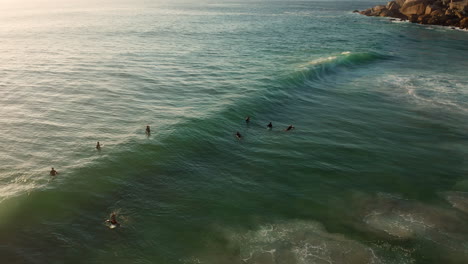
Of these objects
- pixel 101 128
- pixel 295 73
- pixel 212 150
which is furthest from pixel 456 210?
pixel 295 73

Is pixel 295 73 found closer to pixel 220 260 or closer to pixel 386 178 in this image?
pixel 386 178

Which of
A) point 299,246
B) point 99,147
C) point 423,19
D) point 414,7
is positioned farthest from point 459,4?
point 99,147

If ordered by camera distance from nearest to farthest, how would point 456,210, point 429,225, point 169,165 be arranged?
point 429,225 < point 456,210 < point 169,165

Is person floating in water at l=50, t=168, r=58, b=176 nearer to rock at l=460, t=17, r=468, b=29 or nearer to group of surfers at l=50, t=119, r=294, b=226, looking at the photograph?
group of surfers at l=50, t=119, r=294, b=226

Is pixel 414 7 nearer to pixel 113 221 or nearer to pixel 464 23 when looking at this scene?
pixel 464 23

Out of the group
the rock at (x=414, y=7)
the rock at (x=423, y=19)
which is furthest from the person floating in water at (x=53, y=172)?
the rock at (x=414, y=7)
